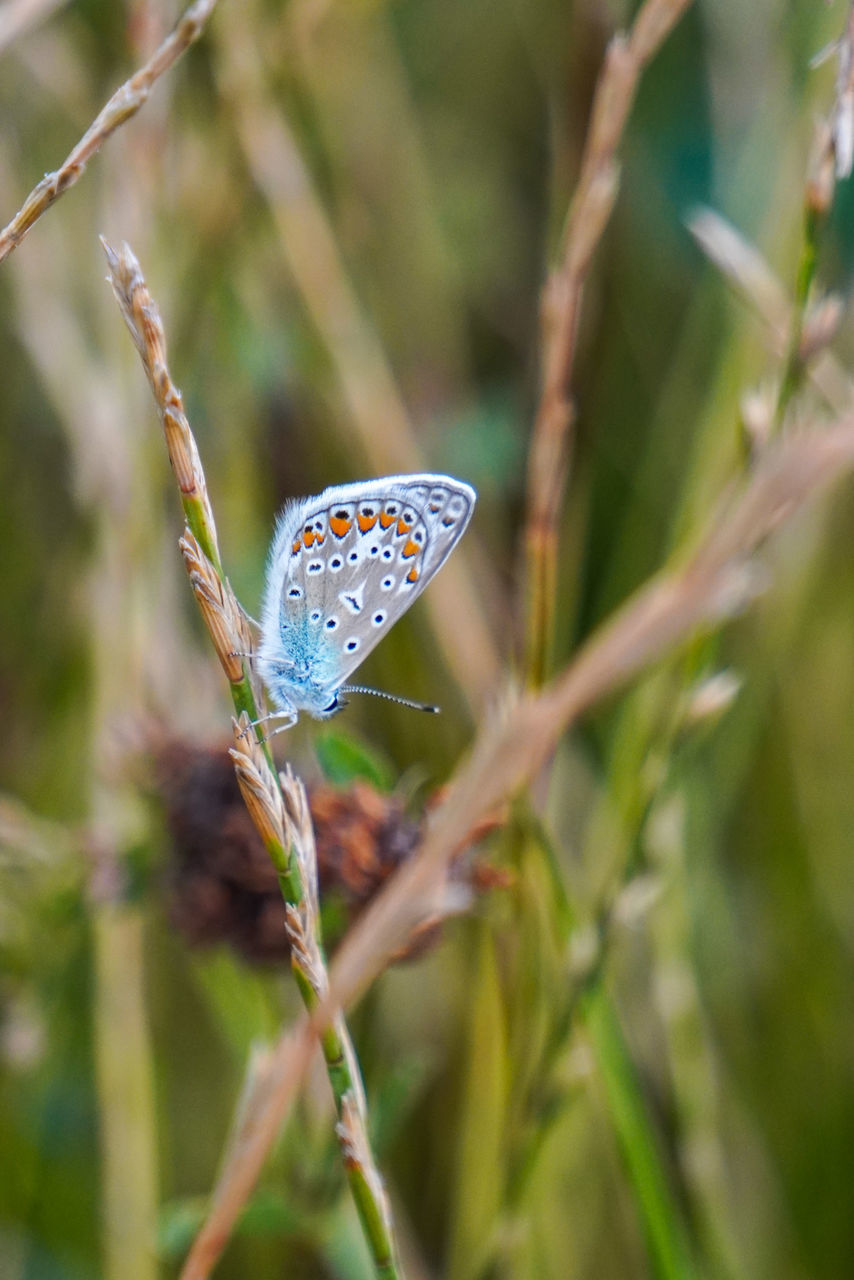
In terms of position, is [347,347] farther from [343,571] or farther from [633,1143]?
[633,1143]

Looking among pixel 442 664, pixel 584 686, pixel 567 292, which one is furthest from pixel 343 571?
pixel 442 664

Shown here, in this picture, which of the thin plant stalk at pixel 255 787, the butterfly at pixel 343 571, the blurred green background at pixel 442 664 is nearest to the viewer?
the thin plant stalk at pixel 255 787

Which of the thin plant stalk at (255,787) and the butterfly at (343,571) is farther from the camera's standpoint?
the butterfly at (343,571)

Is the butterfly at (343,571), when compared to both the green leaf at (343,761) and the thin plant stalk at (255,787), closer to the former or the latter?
the green leaf at (343,761)

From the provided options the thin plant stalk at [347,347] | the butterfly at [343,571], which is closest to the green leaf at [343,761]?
the butterfly at [343,571]

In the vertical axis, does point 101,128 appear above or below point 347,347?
above

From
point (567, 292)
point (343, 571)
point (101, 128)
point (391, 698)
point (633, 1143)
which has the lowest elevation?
point (633, 1143)

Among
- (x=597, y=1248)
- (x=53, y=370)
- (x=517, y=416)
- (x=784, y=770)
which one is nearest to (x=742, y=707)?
(x=784, y=770)
